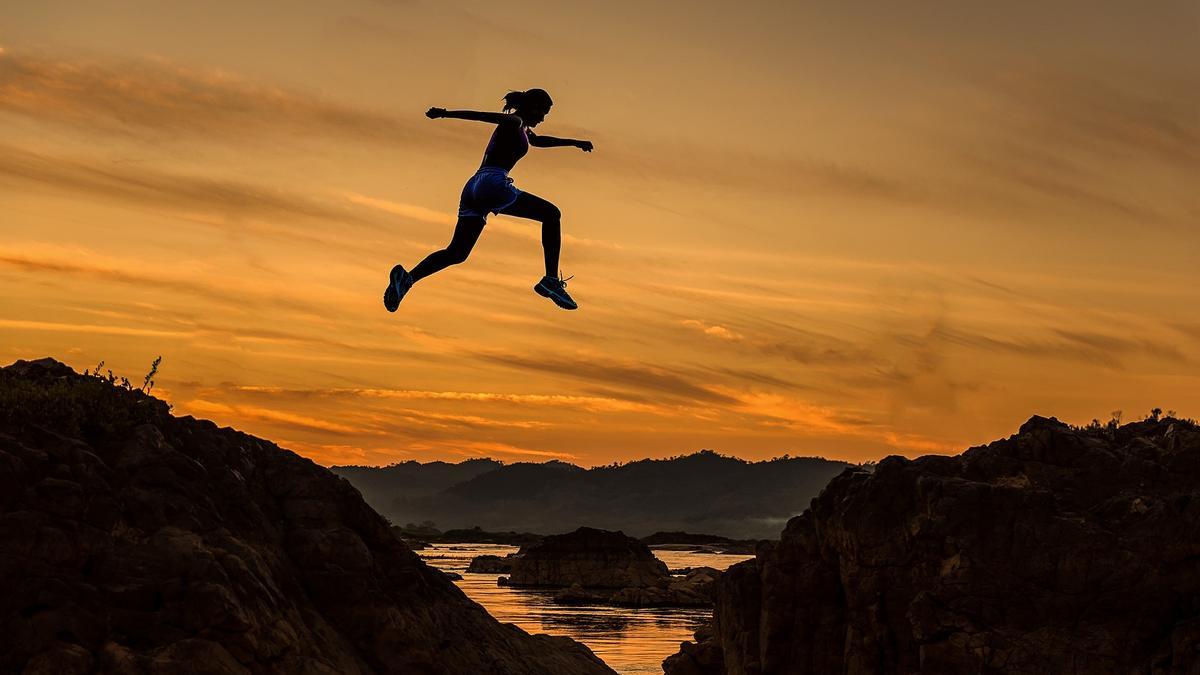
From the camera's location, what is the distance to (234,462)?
79.8ft

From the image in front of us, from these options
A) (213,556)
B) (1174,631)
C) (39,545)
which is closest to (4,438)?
(39,545)

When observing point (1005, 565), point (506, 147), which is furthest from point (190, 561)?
point (1005, 565)

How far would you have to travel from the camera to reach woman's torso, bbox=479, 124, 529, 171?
67.1ft

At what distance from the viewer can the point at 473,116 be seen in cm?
→ 1975

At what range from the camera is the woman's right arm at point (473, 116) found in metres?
19.0

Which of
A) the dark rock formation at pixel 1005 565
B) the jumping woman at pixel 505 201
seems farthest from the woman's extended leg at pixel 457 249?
the dark rock formation at pixel 1005 565

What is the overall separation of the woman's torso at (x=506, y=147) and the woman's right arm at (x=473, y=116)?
0.22 meters

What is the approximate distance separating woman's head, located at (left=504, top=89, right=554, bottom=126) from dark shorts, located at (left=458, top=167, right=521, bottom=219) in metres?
0.95

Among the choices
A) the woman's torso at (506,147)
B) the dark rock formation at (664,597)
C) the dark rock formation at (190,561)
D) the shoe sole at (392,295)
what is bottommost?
the dark rock formation at (664,597)

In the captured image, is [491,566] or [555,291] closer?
[555,291]

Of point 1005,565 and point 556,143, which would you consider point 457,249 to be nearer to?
point 556,143

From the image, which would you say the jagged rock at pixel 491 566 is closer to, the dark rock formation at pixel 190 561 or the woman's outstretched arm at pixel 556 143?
the dark rock formation at pixel 190 561

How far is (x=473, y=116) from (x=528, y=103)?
118 cm

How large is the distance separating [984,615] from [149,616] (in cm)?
1861
